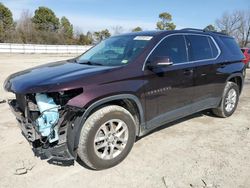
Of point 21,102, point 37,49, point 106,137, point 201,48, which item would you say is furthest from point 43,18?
point 106,137

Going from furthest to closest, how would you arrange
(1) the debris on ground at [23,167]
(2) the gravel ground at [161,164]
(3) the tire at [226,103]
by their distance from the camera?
(3) the tire at [226,103] → (1) the debris on ground at [23,167] → (2) the gravel ground at [161,164]

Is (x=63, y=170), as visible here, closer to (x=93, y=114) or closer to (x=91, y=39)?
(x=93, y=114)

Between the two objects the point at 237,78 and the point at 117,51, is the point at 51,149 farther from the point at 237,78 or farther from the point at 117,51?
the point at 237,78

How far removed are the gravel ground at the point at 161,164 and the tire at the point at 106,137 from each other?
14 centimetres

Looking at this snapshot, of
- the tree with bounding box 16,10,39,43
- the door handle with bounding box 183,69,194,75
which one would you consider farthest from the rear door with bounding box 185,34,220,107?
the tree with bounding box 16,10,39,43

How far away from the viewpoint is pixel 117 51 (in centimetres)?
420

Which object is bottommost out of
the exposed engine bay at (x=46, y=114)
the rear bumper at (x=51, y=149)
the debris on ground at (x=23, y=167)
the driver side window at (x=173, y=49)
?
the debris on ground at (x=23, y=167)

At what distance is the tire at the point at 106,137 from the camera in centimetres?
319

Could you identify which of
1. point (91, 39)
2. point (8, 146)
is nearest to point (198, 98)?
point (8, 146)

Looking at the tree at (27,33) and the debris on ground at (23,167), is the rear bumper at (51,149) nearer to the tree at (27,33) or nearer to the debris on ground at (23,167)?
the debris on ground at (23,167)

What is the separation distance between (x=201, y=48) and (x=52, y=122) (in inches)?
120

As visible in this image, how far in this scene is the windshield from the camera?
3.84 metres

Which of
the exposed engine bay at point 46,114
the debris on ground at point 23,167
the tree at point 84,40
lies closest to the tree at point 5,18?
the tree at point 84,40

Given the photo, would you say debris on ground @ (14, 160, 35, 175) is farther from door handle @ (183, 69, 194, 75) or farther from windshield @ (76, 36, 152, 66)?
door handle @ (183, 69, 194, 75)
